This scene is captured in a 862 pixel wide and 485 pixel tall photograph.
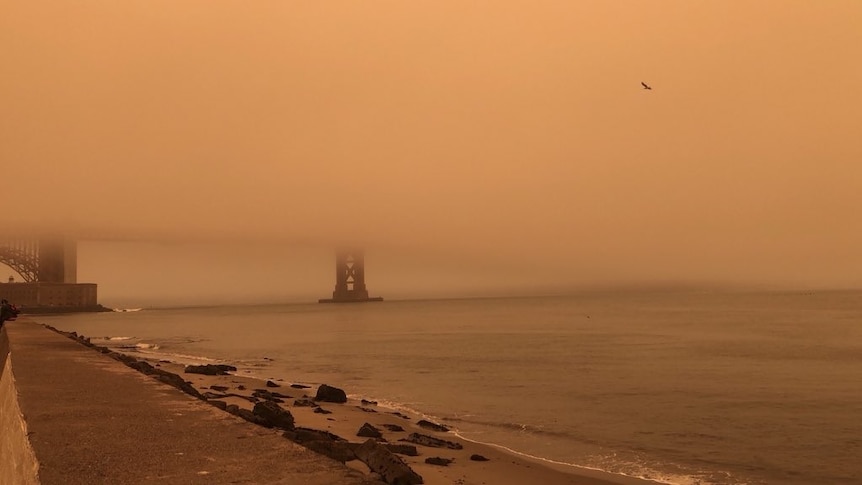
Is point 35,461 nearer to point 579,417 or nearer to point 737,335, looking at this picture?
point 579,417

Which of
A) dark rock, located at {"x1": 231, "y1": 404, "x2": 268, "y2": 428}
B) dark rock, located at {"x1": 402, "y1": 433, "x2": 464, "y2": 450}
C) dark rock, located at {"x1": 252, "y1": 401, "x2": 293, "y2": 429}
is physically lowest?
dark rock, located at {"x1": 402, "y1": 433, "x2": 464, "y2": 450}

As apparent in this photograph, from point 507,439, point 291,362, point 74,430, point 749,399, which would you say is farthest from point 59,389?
point 291,362

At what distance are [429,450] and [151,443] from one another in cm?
855

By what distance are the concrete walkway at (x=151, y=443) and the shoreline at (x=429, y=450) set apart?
3024 millimetres

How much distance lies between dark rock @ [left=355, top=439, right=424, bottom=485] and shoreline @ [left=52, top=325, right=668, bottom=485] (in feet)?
1.24

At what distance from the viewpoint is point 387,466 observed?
10.0 meters

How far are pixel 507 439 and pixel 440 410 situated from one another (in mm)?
5631

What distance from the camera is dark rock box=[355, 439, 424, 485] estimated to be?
955 cm

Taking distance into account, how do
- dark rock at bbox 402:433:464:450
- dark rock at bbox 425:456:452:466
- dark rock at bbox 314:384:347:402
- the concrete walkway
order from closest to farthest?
the concrete walkway
dark rock at bbox 425:456:452:466
dark rock at bbox 402:433:464:450
dark rock at bbox 314:384:347:402

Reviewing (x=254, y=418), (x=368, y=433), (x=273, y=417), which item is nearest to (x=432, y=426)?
(x=368, y=433)

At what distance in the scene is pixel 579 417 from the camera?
2267 cm

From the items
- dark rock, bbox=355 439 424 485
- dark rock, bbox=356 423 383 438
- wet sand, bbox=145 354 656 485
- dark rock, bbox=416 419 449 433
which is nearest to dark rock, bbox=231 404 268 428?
wet sand, bbox=145 354 656 485

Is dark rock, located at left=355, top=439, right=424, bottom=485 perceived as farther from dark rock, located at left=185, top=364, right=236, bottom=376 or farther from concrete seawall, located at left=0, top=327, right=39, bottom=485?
dark rock, located at left=185, top=364, right=236, bottom=376

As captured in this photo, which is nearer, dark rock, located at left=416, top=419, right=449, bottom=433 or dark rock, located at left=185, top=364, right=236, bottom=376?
dark rock, located at left=416, top=419, right=449, bottom=433
